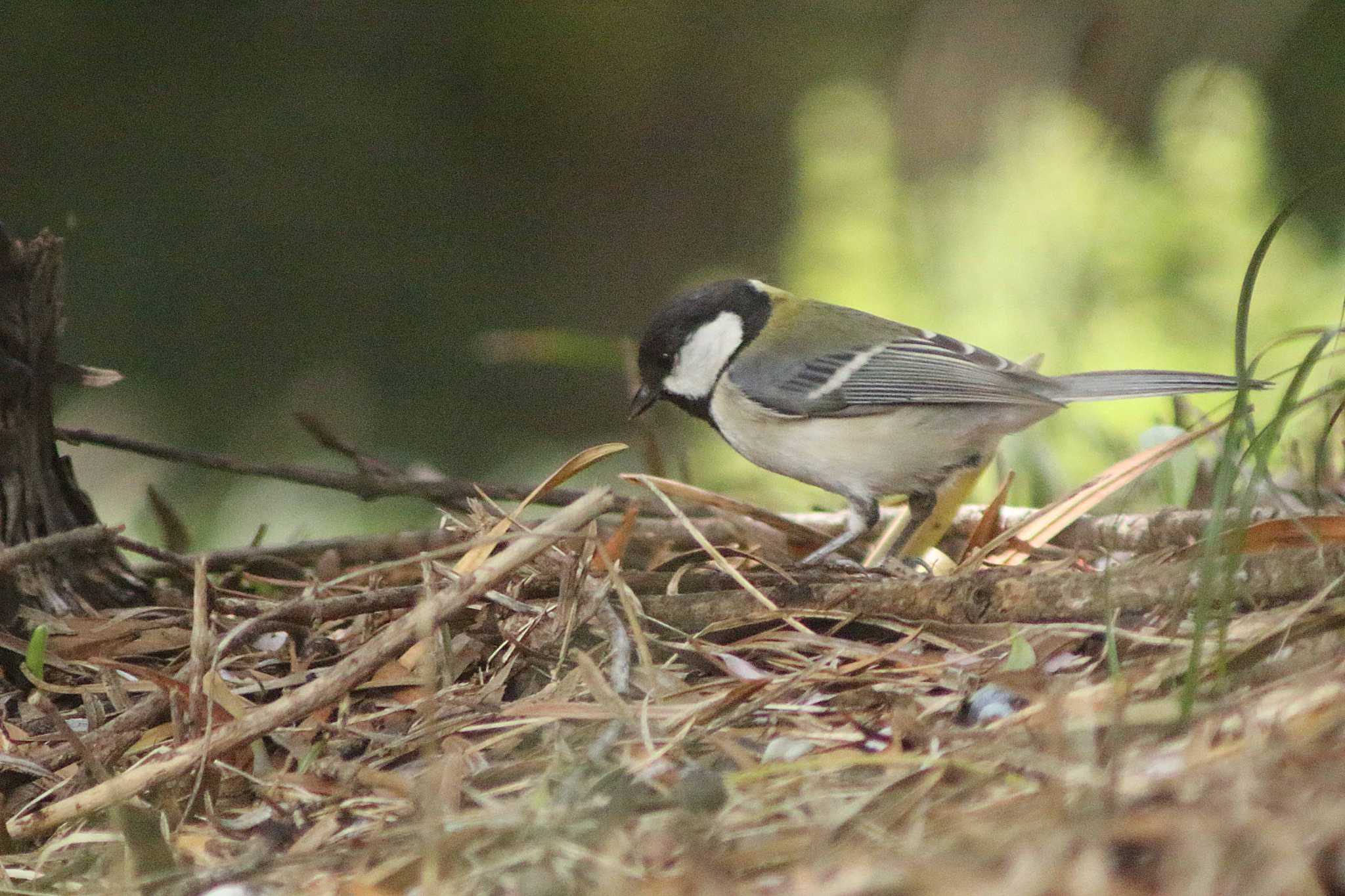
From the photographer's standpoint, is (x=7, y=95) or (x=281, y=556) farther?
(x=7, y=95)

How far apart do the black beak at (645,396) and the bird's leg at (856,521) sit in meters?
0.51

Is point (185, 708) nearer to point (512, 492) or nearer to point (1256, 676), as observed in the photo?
point (512, 492)

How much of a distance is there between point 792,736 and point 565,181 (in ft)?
13.5

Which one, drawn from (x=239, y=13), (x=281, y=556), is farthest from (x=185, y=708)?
(x=239, y=13)

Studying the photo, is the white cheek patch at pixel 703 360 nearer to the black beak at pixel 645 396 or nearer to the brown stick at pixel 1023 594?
the black beak at pixel 645 396

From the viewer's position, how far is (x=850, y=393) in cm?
251

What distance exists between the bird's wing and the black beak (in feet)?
0.58

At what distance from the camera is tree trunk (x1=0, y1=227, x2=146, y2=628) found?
1.74 meters

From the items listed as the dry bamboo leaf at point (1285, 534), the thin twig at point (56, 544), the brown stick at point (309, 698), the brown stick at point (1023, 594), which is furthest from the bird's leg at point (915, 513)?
the thin twig at point (56, 544)

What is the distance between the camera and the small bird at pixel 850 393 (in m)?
2.43

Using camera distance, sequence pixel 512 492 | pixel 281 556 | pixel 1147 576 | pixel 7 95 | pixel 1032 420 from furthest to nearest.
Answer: pixel 7 95
pixel 1032 420
pixel 512 492
pixel 281 556
pixel 1147 576

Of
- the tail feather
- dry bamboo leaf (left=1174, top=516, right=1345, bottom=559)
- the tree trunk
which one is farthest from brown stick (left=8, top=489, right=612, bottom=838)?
the tail feather

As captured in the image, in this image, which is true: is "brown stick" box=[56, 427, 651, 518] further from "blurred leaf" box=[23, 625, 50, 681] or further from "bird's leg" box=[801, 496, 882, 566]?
"blurred leaf" box=[23, 625, 50, 681]

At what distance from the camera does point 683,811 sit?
1055 mm
